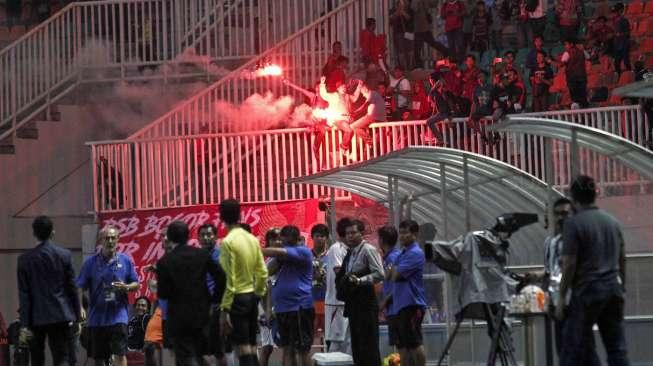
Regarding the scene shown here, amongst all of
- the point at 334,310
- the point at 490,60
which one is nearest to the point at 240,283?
the point at 334,310

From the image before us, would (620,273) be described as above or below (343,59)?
below

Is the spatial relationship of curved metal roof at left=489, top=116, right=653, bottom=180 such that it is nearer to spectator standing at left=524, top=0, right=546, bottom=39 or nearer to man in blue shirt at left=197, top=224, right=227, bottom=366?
man in blue shirt at left=197, top=224, right=227, bottom=366

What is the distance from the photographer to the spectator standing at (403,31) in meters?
31.1

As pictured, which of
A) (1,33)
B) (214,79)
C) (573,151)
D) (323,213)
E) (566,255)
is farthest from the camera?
(1,33)

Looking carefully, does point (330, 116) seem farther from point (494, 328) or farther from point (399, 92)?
point (494, 328)

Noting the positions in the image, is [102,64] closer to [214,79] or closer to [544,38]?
[214,79]

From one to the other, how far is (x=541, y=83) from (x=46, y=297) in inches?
509

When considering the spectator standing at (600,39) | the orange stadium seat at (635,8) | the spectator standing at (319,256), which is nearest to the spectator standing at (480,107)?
the spectator standing at (600,39)

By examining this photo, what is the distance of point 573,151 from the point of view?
17.4 m

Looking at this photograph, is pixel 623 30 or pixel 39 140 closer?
pixel 623 30

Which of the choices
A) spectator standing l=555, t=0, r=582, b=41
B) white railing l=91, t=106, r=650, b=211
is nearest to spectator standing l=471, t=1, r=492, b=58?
spectator standing l=555, t=0, r=582, b=41

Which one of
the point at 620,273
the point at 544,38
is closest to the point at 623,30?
the point at 544,38

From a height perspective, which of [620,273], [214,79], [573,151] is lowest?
[620,273]

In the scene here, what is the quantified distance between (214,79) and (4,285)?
5.13m
